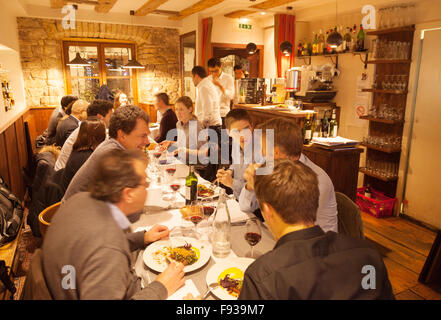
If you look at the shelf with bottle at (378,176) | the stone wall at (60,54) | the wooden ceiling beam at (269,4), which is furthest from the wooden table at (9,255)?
the stone wall at (60,54)

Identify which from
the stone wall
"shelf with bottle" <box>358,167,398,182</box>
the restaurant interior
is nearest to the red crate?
the restaurant interior

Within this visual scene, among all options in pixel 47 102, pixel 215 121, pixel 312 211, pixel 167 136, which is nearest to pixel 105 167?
pixel 312 211

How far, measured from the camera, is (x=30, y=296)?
0.95 m

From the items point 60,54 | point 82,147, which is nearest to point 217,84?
point 82,147

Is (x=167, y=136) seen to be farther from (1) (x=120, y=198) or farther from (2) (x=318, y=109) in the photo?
(1) (x=120, y=198)

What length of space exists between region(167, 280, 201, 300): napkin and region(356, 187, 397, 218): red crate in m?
3.36

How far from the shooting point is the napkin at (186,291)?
117 centimetres

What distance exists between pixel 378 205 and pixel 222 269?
3.26m

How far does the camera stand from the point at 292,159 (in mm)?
1879

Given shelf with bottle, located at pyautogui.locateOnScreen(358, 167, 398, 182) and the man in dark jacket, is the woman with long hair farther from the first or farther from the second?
shelf with bottle, located at pyautogui.locateOnScreen(358, 167, 398, 182)

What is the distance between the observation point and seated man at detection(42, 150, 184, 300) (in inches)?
34.7

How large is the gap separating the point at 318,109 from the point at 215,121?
5.33 feet

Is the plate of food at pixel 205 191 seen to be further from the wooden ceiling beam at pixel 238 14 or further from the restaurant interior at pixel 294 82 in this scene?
the wooden ceiling beam at pixel 238 14

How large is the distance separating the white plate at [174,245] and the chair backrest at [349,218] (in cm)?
80
